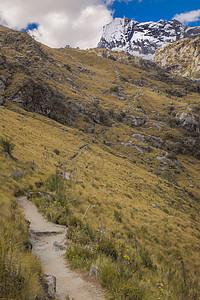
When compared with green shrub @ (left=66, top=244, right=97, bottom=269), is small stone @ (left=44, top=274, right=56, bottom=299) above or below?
above

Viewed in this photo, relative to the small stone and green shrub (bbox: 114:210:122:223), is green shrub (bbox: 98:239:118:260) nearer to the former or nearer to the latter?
the small stone

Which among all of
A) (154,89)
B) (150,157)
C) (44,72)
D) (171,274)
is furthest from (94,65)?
(171,274)

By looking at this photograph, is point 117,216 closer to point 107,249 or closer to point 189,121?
point 107,249

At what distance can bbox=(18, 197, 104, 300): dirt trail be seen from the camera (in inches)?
160

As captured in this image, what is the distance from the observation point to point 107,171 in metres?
30.5

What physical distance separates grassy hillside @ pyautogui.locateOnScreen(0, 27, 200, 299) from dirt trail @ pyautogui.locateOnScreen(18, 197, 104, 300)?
422 mm

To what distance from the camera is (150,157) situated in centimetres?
5538

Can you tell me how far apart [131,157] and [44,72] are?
61759 mm

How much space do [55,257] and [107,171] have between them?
24.8 meters

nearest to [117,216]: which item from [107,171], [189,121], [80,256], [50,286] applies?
[80,256]

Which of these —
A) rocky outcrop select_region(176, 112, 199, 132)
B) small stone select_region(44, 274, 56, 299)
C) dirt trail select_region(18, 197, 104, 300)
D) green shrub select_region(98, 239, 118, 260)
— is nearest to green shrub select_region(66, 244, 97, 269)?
dirt trail select_region(18, 197, 104, 300)

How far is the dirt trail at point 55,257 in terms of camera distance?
4.06 meters

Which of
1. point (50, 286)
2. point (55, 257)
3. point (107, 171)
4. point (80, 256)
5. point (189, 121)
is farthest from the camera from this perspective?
point (189, 121)

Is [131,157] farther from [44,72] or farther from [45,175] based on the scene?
[44,72]
